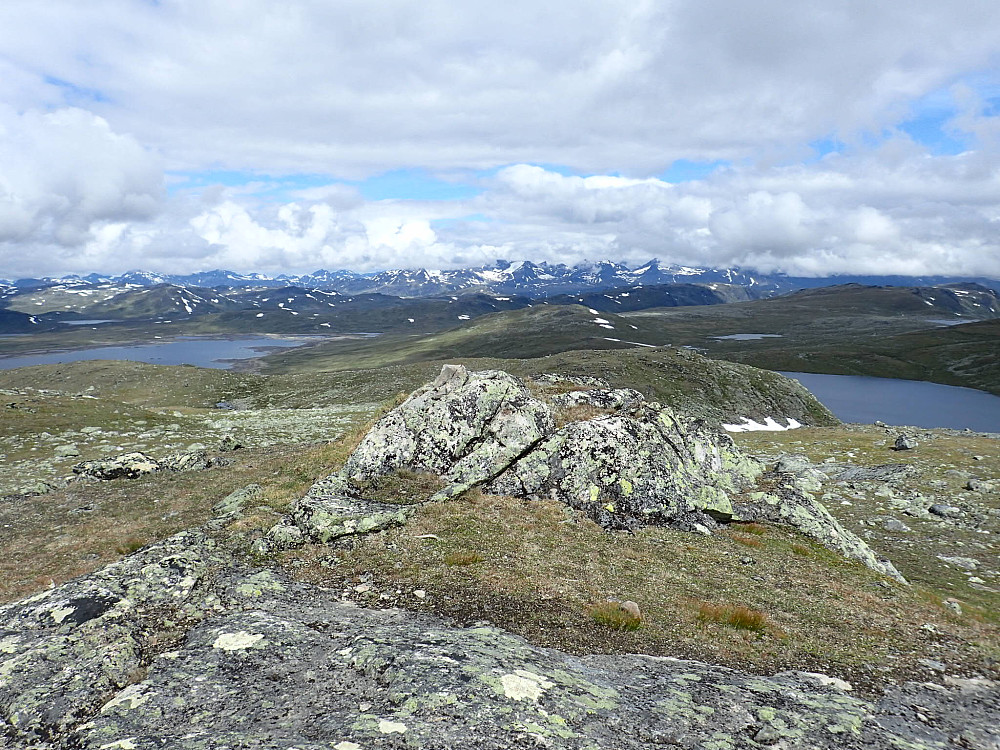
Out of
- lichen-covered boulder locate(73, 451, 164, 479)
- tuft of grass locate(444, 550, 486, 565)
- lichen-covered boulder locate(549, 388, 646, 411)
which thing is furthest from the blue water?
lichen-covered boulder locate(73, 451, 164, 479)

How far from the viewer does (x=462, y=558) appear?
16781 mm

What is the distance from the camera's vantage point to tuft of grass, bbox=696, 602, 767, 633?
14.5 meters

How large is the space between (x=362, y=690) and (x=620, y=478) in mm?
15019

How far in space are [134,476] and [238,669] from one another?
91.6 feet

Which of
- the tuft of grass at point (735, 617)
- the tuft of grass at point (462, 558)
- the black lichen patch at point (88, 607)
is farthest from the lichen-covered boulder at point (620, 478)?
the black lichen patch at point (88, 607)

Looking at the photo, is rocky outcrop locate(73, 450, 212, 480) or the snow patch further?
the snow patch

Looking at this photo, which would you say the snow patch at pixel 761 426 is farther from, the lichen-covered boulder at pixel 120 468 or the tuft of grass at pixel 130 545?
the tuft of grass at pixel 130 545

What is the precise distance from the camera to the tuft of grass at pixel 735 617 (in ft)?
47.6

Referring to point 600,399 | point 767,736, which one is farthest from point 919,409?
point 767,736

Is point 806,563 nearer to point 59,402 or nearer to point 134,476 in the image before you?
point 134,476

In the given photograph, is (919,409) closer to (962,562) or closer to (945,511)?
(945,511)

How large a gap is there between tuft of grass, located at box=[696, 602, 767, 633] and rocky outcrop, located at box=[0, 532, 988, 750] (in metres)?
1.97

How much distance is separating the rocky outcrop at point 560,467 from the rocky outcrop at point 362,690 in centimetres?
664

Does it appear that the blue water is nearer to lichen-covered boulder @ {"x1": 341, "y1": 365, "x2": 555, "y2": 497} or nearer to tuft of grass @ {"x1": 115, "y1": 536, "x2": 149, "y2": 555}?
lichen-covered boulder @ {"x1": 341, "y1": 365, "x2": 555, "y2": 497}
